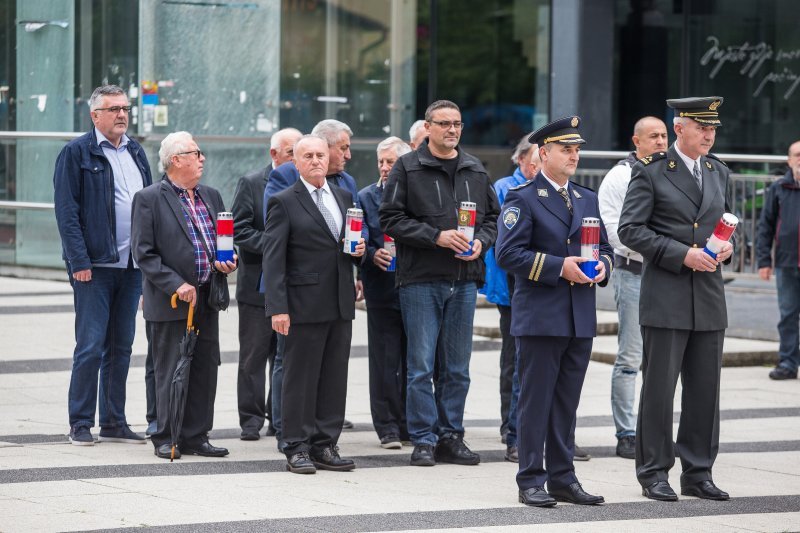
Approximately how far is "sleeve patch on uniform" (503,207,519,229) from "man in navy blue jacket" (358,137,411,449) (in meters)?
1.86

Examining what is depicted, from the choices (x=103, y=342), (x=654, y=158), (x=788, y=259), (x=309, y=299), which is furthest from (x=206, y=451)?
(x=788, y=259)

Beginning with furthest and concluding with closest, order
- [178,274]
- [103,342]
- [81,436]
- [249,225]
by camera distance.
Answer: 1. [249,225]
2. [103,342]
3. [81,436]
4. [178,274]

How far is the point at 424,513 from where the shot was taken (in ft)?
24.7

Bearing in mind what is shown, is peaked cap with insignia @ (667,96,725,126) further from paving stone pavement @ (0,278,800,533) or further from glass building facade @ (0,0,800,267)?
glass building facade @ (0,0,800,267)

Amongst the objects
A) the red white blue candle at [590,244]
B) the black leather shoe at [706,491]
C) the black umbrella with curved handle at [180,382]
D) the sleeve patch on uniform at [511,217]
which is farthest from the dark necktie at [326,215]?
the black leather shoe at [706,491]

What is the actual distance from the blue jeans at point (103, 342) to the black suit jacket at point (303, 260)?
1279 millimetres

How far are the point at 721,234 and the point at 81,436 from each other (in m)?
4.10

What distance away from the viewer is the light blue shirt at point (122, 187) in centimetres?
951

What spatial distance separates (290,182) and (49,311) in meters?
6.17

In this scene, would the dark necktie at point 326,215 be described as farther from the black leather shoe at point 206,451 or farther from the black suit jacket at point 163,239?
the black leather shoe at point 206,451

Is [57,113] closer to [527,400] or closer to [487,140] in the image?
[487,140]

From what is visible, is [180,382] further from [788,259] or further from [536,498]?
[788,259]

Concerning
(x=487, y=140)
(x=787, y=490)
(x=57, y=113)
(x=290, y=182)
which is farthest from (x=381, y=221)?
(x=487, y=140)

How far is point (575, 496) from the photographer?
7938 mm
